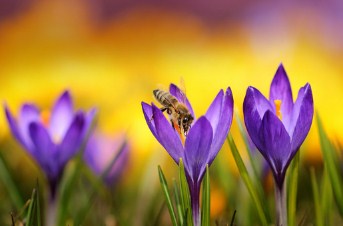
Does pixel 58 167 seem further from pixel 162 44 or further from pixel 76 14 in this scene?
pixel 76 14

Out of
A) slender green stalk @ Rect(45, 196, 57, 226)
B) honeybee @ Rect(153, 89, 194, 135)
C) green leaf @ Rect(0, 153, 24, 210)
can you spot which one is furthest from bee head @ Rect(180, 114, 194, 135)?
green leaf @ Rect(0, 153, 24, 210)

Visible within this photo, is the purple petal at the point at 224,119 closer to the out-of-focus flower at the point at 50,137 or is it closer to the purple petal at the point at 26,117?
the out-of-focus flower at the point at 50,137

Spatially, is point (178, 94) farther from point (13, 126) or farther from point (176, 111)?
point (13, 126)

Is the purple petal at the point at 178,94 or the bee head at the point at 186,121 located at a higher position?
the purple petal at the point at 178,94

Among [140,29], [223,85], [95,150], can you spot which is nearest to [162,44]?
[140,29]

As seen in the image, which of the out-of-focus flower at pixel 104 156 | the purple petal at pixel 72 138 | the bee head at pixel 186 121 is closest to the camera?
the bee head at pixel 186 121

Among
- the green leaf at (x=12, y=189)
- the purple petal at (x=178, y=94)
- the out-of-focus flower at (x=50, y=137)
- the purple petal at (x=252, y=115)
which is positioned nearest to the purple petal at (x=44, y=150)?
the out-of-focus flower at (x=50, y=137)

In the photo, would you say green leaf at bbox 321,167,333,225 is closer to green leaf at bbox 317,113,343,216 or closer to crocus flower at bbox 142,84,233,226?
green leaf at bbox 317,113,343,216
